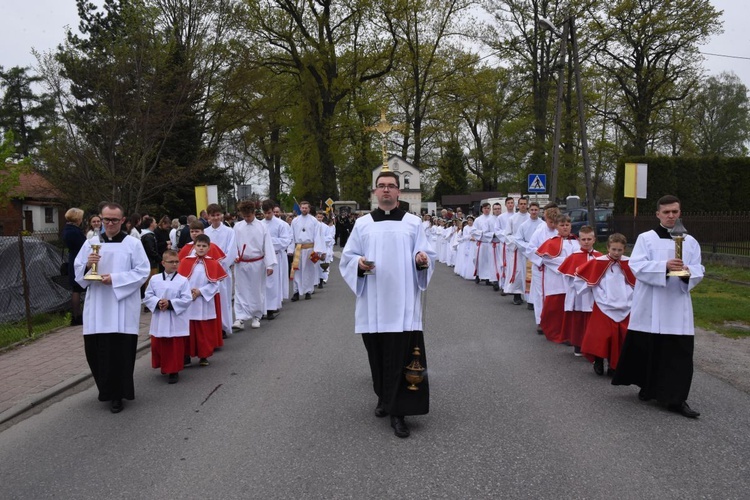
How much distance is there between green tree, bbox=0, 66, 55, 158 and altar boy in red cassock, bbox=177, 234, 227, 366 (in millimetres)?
47480

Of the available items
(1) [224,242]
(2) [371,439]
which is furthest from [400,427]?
(1) [224,242]

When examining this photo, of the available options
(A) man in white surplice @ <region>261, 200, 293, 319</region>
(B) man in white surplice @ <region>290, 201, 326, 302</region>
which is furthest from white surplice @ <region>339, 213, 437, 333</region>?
(B) man in white surplice @ <region>290, 201, 326, 302</region>

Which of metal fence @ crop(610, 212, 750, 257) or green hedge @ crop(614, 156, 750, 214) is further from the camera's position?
green hedge @ crop(614, 156, 750, 214)

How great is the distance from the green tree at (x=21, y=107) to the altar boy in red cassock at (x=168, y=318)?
48.2 metres

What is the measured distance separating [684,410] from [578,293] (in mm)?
2293

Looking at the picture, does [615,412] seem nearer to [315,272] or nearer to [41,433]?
[41,433]

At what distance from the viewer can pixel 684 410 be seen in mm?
5801

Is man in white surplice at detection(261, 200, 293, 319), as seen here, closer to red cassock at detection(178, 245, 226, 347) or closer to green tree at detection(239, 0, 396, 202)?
red cassock at detection(178, 245, 226, 347)

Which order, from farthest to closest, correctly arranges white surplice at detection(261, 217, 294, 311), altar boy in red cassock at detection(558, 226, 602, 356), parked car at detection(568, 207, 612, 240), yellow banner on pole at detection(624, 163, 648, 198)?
parked car at detection(568, 207, 612, 240), yellow banner on pole at detection(624, 163, 648, 198), white surplice at detection(261, 217, 294, 311), altar boy in red cassock at detection(558, 226, 602, 356)

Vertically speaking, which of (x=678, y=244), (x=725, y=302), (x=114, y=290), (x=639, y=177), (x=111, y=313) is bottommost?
(x=725, y=302)

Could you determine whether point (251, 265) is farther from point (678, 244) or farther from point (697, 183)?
point (697, 183)

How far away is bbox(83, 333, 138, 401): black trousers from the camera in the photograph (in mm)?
6379

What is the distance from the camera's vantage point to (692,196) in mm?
27781

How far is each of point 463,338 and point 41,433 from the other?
5.47 meters
